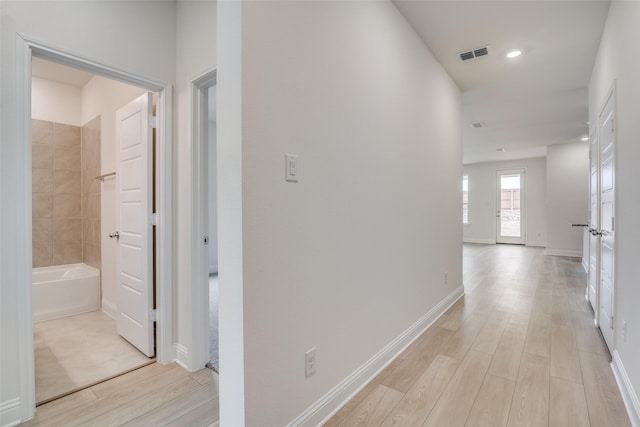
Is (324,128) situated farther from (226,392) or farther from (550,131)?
(550,131)

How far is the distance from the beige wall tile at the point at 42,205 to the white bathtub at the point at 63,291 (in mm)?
639

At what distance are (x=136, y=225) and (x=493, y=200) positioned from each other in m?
9.82

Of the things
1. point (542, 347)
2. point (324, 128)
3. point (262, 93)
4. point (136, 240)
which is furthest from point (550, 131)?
point (136, 240)

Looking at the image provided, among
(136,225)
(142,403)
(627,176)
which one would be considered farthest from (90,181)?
(627,176)

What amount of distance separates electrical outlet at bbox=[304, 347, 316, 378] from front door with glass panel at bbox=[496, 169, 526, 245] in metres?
9.60

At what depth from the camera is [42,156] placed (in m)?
3.71

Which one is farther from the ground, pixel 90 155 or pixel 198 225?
pixel 90 155

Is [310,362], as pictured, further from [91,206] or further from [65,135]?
[65,135]

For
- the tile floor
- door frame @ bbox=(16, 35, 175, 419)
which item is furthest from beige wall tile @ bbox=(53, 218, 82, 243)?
door frame @ bbox=(16, 35, 175, 419)

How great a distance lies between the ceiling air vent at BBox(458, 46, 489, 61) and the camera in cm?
288

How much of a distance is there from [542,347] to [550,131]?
516 cm

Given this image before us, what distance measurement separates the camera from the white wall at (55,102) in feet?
12.0

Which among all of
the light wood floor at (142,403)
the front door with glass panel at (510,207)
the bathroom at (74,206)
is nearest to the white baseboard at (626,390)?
the light wood floor at (142,403)

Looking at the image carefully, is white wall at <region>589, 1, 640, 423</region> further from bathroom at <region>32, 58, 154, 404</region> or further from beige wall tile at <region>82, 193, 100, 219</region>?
beige wall tile at <region>82, 193, 100, 219</region>
